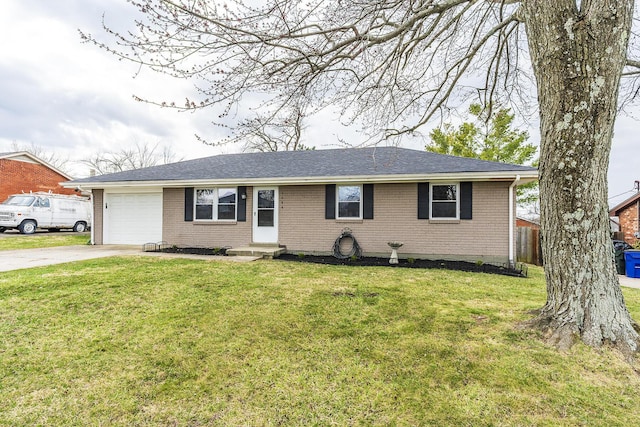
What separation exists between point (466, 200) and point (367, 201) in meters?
2.68

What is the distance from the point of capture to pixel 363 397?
224 cm

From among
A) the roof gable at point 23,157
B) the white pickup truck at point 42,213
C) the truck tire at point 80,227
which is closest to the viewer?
the white pickup truck at point 42,213

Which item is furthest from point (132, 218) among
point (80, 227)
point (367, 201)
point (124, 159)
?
point (124, 159)

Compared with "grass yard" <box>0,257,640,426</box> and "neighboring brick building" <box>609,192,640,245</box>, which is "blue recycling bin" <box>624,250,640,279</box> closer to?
"grass yard" <box>0,257,640,426</box>

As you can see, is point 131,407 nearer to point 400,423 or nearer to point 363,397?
point 363,397

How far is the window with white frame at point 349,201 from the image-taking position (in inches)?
353

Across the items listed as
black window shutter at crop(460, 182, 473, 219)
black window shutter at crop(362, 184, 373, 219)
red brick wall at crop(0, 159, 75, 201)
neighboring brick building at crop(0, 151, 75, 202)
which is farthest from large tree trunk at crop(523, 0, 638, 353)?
red brick wall at crop(0, 159, 75, 201)

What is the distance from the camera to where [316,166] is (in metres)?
9.91

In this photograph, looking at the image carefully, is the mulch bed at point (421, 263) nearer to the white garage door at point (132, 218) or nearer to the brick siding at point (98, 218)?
the white garage door at point (132, 218)

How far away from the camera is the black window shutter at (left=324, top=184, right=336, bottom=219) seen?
904 centimetres

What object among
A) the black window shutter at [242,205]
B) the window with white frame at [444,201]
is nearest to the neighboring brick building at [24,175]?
the black window shutter at [242,205]

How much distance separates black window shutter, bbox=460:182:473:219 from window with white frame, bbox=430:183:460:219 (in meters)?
0.10

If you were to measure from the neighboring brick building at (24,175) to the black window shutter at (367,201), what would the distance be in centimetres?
1928

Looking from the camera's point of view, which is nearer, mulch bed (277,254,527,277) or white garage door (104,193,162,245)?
mulch bed (277,254,527,277)
